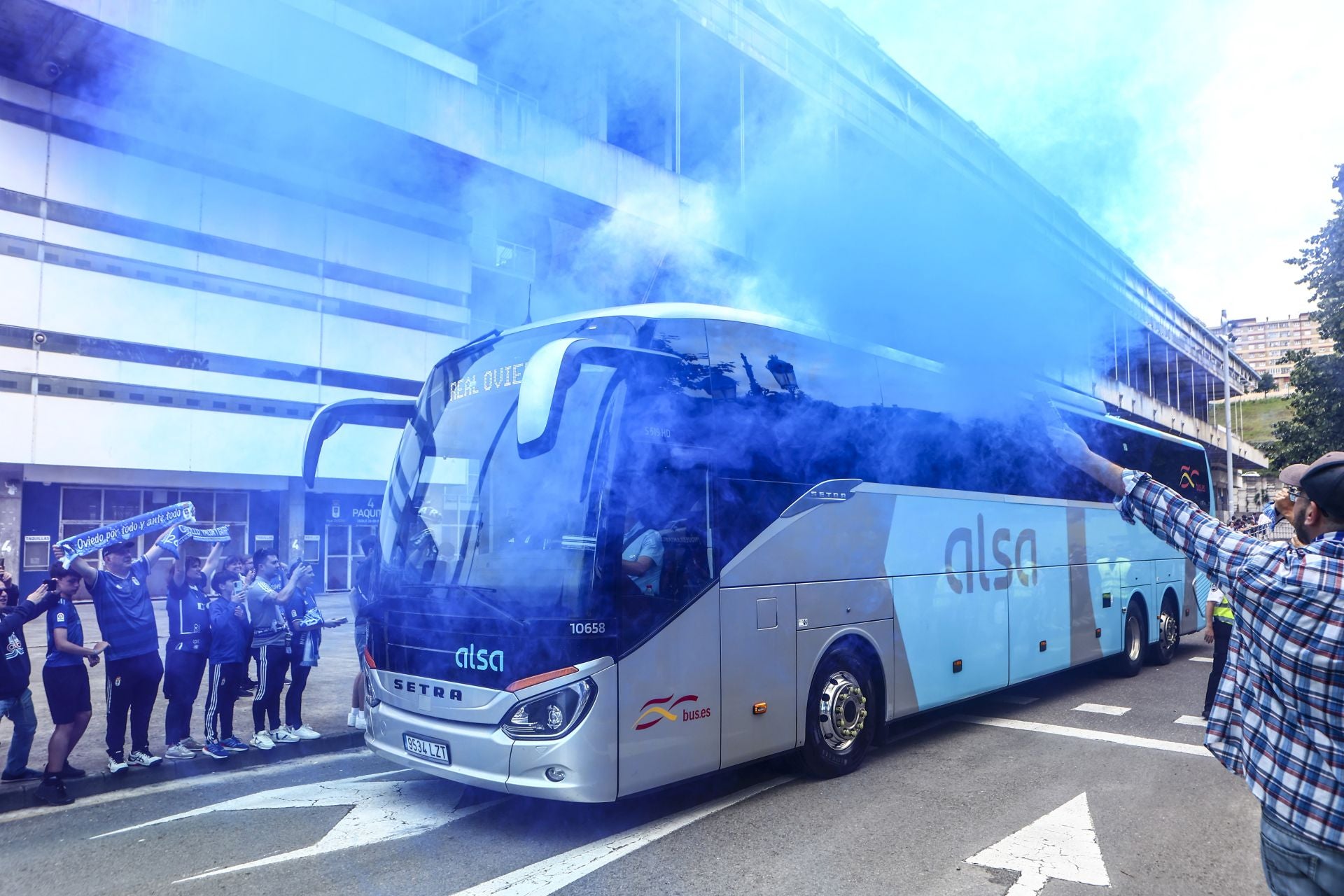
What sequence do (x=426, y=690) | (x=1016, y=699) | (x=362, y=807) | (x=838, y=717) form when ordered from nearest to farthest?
(x=426, y=690) → (x=362, y=807) → (x=838, y=717) → (x=1016, y=699)

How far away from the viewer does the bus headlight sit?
4211 mm

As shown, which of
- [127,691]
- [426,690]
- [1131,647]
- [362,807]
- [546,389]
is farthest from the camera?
[1131,647]

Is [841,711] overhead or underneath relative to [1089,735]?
overhead

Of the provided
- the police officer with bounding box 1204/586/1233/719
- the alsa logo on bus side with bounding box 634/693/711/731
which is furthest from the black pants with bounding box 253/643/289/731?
the police officer with bounding box 1204/586/1233/719

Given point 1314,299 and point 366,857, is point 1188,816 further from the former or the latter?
point 1314,299

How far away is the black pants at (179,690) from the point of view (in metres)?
6.29

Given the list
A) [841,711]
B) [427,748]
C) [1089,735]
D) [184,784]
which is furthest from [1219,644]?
[184,784]

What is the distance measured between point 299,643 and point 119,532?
68.4 inches

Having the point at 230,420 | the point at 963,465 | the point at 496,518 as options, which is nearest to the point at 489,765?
the point at 496,518

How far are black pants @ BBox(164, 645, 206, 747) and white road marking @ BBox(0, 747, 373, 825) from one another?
0.42m

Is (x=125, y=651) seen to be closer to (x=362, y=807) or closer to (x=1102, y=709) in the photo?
(x=362, y=807)

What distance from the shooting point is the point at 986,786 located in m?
5.32

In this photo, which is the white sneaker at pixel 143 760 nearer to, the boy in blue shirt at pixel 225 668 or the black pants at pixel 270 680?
the boy in blue shirt at pixel 225 668

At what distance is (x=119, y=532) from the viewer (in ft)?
18.8
